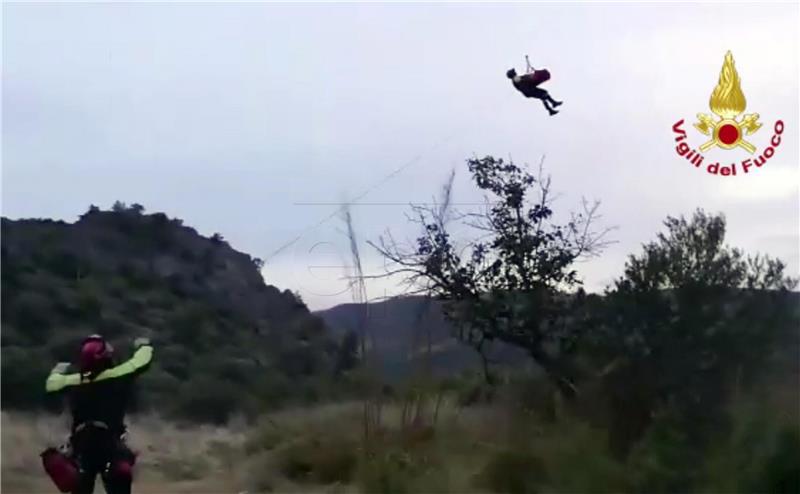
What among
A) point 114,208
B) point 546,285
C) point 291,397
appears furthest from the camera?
point 114,208

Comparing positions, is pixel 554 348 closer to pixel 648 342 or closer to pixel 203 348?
pixel 648 342

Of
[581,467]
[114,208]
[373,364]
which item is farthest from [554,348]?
[114,208]

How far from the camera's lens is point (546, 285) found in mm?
17781

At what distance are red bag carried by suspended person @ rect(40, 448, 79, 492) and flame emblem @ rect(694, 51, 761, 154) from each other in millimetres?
7479

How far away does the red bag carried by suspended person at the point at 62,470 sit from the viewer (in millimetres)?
12547

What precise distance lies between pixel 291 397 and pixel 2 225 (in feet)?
18.5

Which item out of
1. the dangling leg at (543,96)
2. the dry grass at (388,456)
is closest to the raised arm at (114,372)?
the dry grass at (388,456)

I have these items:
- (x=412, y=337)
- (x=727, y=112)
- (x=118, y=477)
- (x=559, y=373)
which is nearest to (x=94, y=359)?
(x=118, y=477)

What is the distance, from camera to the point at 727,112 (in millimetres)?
13984

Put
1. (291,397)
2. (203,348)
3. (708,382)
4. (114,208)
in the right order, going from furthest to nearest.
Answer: (203,348) → (114,208) → (291,397) → (708,382)

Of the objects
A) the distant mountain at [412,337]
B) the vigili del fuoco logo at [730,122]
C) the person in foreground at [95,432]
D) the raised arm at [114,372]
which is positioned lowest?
the person in foreground at [95,432]

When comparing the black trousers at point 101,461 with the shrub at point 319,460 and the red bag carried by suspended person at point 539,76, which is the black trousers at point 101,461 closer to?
the shrub at point 319,460

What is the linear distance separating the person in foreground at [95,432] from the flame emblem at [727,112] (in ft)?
21.7

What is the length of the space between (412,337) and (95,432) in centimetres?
526
